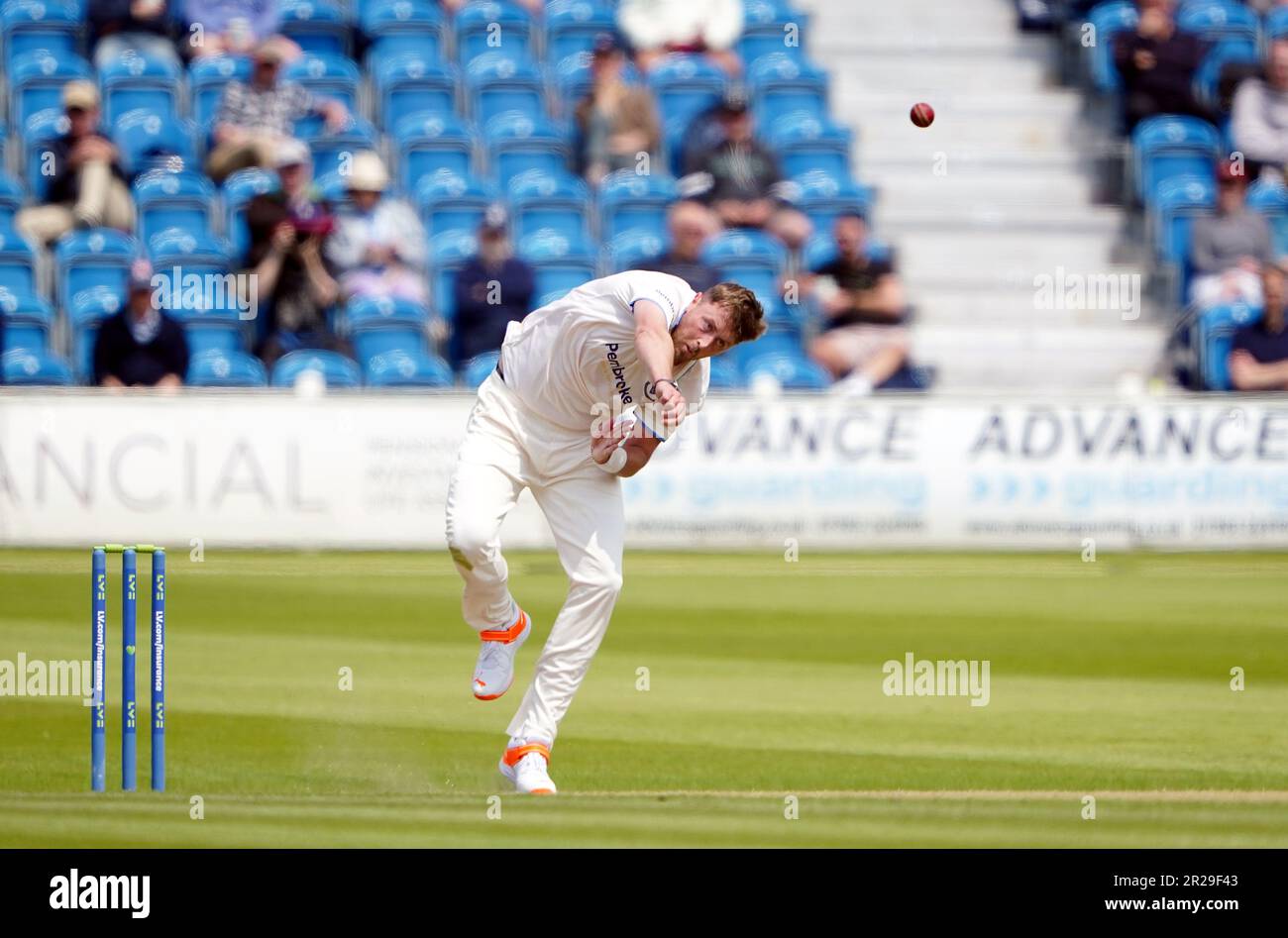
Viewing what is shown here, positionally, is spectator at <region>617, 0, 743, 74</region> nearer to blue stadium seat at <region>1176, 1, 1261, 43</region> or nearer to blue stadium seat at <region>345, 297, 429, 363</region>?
blue stadium seat at <region>345, 297, 429, 363</region>

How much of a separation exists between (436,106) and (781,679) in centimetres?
1124

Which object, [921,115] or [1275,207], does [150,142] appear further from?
[921,115]

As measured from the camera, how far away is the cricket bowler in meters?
7.78

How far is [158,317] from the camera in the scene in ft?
56.1

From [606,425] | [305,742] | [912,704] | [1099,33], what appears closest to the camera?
[606,425]

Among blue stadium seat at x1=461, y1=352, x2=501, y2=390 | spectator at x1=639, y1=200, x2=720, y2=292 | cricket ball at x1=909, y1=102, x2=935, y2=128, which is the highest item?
spectator at x1=639, y1=200, x2=720, y2=292

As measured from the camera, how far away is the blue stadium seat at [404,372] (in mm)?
18219

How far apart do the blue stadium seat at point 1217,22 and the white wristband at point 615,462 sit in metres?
16.5

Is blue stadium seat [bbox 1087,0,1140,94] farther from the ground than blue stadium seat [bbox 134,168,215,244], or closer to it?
farther from the ground

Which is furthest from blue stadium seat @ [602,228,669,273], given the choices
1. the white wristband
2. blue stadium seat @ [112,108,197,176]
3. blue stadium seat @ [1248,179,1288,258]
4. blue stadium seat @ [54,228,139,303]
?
the white wristband

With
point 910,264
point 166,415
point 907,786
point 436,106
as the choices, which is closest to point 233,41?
point 436,106

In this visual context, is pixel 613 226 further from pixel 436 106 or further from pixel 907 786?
pixel 907 786

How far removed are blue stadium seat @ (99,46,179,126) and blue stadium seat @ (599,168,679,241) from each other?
4.41 m

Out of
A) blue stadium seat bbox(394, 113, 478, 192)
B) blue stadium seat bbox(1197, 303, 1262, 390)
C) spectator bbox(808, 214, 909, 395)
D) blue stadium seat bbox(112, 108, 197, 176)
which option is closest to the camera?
spectator bbox(808, 214, 909, 395)
